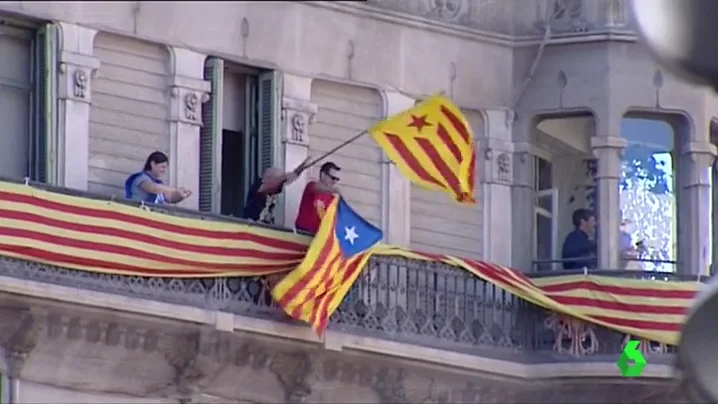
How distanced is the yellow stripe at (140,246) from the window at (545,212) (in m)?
4.67

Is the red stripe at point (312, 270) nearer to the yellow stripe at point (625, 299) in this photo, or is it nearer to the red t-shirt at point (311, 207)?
the red t-shirt at point (311, 207)

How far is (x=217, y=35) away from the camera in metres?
7.35

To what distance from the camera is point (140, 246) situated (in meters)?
26.4

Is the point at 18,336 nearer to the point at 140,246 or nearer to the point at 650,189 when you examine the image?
the point at 140,246

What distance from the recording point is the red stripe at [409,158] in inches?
1062

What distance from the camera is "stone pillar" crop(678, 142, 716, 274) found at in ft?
104

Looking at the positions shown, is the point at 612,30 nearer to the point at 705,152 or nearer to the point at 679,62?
the point at 705,152

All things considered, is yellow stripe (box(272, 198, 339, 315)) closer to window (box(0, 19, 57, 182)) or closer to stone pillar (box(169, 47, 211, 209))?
stone pillar (box(169, 47, 211, 209))

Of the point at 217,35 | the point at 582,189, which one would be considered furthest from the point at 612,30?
the point at 217,35

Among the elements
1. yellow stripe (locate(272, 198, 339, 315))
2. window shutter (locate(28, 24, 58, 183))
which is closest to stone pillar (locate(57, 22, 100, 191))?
window shutter (locate(28, 24, 58, 183))

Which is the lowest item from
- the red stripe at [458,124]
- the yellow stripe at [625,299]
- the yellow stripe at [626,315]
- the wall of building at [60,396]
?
the wall of building at [60,396]

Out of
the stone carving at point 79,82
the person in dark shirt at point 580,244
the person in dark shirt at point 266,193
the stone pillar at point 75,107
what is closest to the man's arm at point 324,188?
the person in dark shirt at point 266,193

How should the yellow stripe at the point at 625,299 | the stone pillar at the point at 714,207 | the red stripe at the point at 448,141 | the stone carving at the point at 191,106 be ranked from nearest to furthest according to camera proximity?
the red stripe at the point at 448,141
the stone carving at the point at 191,106
the yellow stripe at the point at 625,299
the stone pillar at the point at 714,207

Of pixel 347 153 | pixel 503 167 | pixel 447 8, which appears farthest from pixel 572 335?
pixel 447 8
